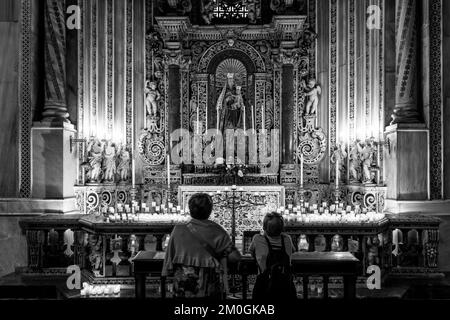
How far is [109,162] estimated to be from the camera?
11.9 meters

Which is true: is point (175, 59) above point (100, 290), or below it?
above

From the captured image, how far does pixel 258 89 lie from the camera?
1423 cm

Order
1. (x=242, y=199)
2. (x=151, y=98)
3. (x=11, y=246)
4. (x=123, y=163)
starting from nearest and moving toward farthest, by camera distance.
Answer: (x=11, y=246), (x=242, y=199), (x=123, y=163), (x=151, y=98)

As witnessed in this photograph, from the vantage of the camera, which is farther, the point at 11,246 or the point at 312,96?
the point at 312,96

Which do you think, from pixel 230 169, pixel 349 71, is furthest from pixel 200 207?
pixel 349 71

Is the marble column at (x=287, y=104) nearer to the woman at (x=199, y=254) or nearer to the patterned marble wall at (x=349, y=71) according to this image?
the patterned marble wall at (x=349, y=71)

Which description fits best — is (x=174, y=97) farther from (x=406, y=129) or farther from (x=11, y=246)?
(x=406, y=129)

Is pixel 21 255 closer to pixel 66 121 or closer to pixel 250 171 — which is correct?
pixel 66 121

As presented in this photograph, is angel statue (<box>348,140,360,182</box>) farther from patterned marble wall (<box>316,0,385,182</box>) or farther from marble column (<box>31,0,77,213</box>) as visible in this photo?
marble column (<box>31,0,77,213</box>)

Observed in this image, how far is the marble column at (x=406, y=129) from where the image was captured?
929cm

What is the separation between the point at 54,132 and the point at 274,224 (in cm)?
664

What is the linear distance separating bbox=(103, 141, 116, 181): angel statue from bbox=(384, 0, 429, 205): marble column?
6511 millimetres

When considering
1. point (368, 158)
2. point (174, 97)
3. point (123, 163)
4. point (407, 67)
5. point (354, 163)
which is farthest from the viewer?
point (174, 97)
